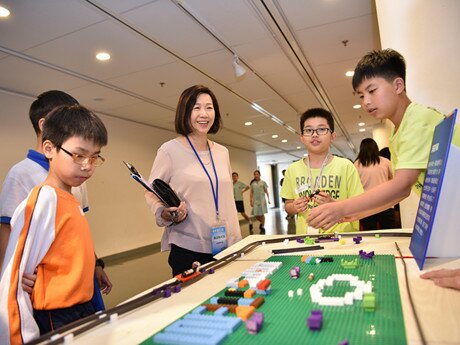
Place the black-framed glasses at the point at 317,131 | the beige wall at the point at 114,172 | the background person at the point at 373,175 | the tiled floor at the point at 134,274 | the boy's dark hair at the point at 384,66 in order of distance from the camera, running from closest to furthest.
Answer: the boy's dark hair at the point at 384,66
the black-framed glasses at the point at 317,131
the background person at the point at 373,175
the tiled floor at the point at 134,274
the beige wall at the point at 114,172

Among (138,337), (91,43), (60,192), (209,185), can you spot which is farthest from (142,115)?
(138,337)

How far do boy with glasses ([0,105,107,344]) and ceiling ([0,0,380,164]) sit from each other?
246cm

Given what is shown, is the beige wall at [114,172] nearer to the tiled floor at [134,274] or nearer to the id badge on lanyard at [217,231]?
the tiled floor at [134,274]

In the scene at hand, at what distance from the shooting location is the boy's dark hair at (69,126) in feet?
3.90

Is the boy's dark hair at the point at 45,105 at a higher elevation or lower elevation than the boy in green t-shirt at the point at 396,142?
higher

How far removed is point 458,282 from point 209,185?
1.22 m

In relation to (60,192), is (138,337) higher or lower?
lower

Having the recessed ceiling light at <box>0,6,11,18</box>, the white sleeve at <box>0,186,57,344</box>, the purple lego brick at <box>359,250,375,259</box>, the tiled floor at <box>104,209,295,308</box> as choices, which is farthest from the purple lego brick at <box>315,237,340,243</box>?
the recessed ceiling light at <box>0,6,11,18</box>

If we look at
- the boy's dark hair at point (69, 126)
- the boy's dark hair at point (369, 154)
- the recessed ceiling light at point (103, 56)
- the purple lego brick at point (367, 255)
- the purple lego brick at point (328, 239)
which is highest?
the recessed ceiling light at point (103, 56)

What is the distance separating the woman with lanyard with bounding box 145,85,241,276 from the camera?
1.74 metres

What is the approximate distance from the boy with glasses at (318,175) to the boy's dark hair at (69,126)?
1.12 metres

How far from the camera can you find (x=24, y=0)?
291 cm

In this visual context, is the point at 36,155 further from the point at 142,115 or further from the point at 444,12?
the point at 142,115

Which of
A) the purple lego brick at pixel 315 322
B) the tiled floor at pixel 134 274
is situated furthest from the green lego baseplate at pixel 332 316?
the tiled floor at pixel 134 274
